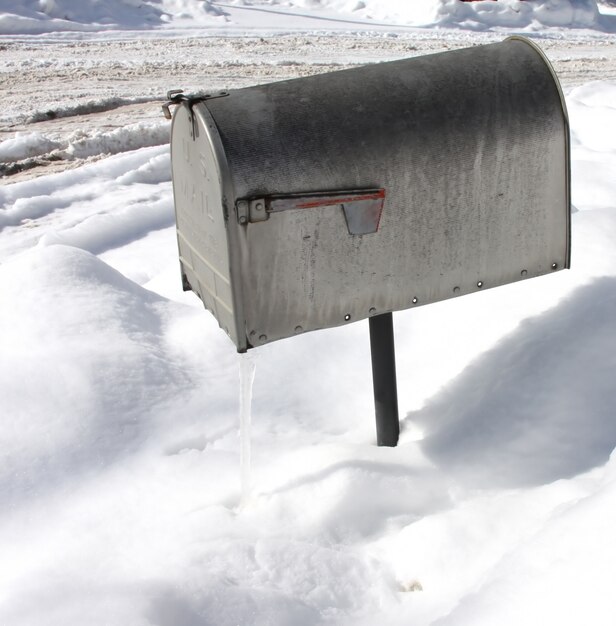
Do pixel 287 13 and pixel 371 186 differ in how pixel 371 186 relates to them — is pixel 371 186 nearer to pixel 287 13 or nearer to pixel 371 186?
pixel 371 186

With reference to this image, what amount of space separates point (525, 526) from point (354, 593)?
51 cm

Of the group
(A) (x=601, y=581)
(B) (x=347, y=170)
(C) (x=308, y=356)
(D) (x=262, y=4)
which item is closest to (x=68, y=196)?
(C) (x=308, y=356)

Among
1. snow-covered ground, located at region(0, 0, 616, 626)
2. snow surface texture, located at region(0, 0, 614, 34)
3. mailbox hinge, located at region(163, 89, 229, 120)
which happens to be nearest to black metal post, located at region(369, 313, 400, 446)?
snow-covered ground, located at region(0, 0, 616, 626)

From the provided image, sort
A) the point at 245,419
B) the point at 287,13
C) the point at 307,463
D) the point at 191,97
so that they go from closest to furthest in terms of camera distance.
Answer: the point at 191,97 → the point at 245,419 → the point at 307,463 → the point at 287,13

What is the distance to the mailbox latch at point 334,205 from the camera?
217 centimetres

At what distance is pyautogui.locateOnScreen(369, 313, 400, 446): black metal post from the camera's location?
2.74 meters

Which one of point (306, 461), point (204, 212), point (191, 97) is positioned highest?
point (191, 97)

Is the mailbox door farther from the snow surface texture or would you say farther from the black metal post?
the snow surface texture

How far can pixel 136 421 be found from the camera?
293cm

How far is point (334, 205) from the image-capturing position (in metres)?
2.27

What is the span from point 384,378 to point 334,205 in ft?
2.39

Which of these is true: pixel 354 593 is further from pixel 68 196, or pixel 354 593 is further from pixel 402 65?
pixel 68 196

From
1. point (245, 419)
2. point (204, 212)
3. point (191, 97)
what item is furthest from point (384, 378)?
point (191, 97)

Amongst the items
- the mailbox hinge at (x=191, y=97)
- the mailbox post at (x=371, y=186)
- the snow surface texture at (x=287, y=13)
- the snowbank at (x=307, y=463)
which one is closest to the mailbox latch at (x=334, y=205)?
the mailbox post at (x=371, y=186)
